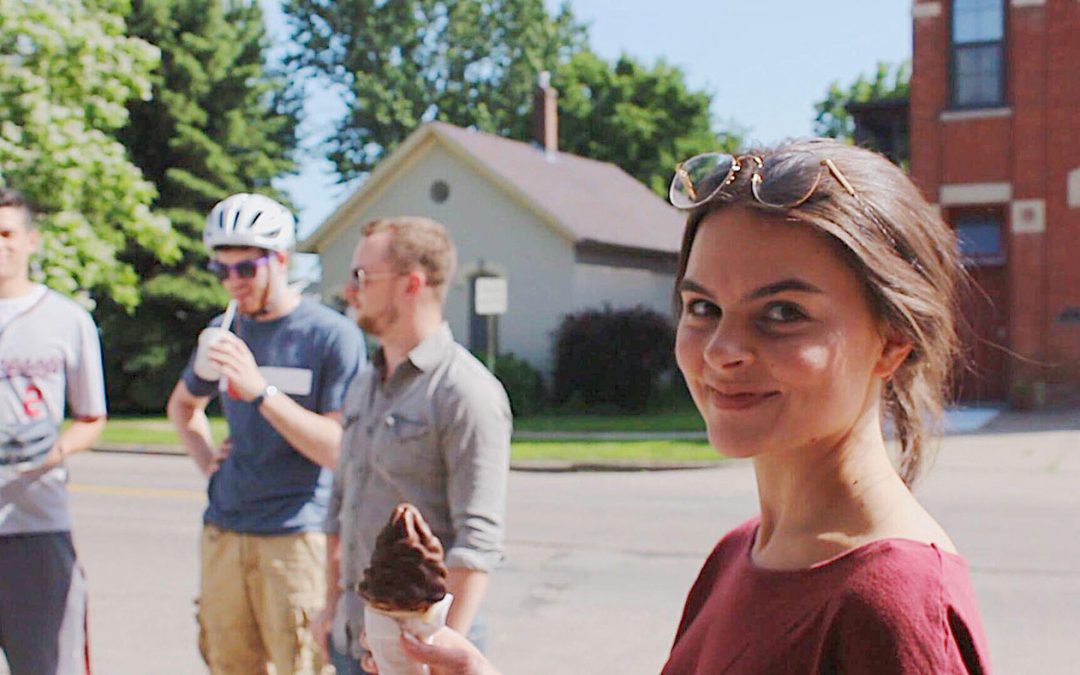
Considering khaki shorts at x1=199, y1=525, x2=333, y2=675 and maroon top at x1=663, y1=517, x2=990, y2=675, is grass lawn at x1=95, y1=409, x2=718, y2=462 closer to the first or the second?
khaki shorts at x1=199, y1=525, x2=333, y2=675

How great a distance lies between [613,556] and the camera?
967cm

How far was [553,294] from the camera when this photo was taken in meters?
29.6

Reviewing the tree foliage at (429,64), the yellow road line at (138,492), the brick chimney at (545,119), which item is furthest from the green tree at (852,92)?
the yellow road line at (138,492)

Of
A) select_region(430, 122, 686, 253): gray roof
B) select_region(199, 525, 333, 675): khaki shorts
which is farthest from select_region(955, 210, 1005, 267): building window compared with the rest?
select_region(199, 525, 333, 675): khaki shorts

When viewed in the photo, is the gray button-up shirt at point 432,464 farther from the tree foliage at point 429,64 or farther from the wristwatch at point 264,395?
the tree foliage at point 429,64

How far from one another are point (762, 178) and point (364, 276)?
222cm

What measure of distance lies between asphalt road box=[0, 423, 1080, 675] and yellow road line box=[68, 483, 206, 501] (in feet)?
0.12

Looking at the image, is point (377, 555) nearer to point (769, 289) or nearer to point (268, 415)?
point (769, 289)

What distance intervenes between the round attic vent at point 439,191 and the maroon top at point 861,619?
30.1 metres

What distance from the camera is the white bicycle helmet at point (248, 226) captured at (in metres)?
4.24

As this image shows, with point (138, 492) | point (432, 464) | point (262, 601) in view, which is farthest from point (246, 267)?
point (138, 492)

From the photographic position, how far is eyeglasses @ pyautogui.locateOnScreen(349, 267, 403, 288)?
3652 millimetres

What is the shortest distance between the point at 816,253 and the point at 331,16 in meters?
56.6

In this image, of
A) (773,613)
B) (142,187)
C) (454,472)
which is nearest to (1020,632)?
(454,472)
